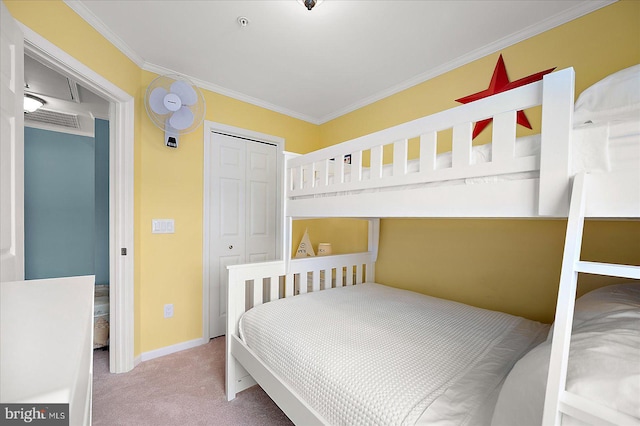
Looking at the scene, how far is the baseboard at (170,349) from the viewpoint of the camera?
2.17 meters

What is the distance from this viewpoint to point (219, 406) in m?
1.64

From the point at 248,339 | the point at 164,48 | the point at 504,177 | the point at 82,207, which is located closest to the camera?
the point at 504,177

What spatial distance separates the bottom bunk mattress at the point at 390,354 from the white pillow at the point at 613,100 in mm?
929

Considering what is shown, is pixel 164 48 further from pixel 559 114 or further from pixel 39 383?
pixel 559 114

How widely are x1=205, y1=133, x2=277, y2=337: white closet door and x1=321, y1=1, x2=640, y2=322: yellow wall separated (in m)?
1.32

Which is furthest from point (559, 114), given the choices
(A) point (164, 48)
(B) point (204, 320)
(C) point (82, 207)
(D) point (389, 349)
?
(C) point (82, 207)

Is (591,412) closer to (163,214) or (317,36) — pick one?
(317,36)

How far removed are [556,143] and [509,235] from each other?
1254 millimetres

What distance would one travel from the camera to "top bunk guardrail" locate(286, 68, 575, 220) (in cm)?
78

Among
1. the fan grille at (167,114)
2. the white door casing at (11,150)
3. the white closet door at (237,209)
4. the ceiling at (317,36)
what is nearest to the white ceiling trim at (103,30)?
the ceiling at (317,36)

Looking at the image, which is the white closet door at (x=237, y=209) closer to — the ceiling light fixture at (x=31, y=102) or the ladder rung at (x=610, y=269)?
the ceiling light fixture at (x=31, y=102)

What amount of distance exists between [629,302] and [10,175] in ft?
8.38

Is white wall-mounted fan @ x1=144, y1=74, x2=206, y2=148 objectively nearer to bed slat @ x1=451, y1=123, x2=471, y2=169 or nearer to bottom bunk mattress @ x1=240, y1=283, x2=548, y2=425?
bottom bunk mattress @ x1=240, y1=283, x2=548, y2=425

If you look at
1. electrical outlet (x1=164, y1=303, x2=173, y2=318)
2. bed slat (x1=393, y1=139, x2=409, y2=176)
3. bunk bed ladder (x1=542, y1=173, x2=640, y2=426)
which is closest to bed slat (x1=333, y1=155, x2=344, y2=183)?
bed slat (x1=393, y1=139, x2=409, y2=176)
